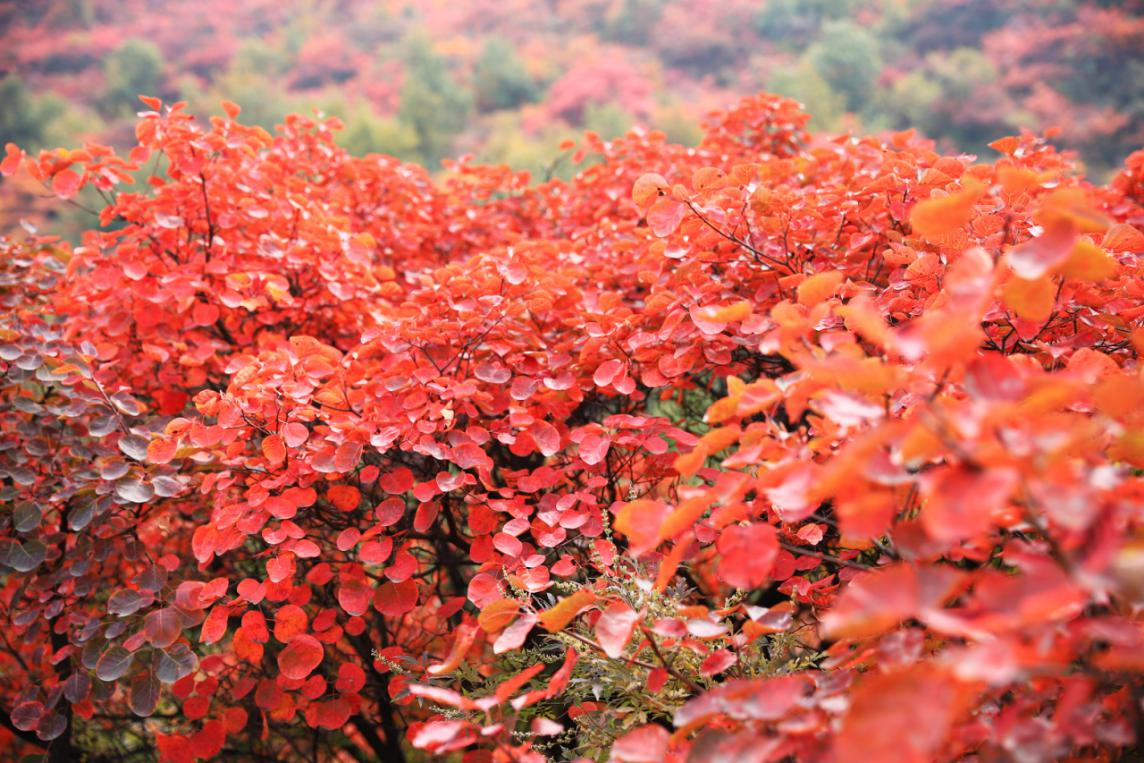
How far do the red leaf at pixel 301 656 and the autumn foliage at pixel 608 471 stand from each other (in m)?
0.01

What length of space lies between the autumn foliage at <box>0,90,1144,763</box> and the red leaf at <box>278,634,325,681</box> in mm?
11

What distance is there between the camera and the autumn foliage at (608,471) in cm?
56

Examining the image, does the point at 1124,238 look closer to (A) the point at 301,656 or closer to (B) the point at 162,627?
(A) the point at 301,656

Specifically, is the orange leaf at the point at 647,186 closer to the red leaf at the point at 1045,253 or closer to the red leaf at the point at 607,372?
the red leaf at the point at 607,372

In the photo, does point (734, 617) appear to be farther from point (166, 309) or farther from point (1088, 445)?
point (166, 309)

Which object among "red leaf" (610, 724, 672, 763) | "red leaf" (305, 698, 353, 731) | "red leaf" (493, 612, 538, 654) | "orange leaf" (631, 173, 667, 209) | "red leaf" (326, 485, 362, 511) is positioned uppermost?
"orange leaf" (631, 173, 667, 209)

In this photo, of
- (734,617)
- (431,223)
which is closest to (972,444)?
(734,617)

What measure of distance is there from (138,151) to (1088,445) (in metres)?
1.91

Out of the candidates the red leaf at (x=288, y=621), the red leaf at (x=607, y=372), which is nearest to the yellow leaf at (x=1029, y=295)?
the red leaf at (x=607, y=372)

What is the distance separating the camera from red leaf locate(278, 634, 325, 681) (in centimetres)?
121

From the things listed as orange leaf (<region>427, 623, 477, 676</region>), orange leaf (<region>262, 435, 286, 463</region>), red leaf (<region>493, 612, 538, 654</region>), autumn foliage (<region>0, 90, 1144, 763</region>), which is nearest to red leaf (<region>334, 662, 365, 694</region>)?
autumn foliage (<region>0, 90, 1144, 763</region>)

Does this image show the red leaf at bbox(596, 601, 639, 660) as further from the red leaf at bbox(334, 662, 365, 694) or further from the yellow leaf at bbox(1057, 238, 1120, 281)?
the red leaf at bbox(334, 662, 365, 694)

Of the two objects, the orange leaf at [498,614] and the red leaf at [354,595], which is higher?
the orange leaf at [498,614]

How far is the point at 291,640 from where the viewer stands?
123 cm
